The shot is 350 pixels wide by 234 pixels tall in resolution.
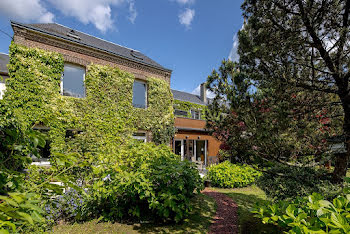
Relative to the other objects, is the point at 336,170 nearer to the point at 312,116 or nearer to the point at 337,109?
the point at 312,116

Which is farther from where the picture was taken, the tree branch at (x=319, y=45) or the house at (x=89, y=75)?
the house at (x=89, y=75)

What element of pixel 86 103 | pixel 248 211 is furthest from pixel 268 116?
pixel 86 103

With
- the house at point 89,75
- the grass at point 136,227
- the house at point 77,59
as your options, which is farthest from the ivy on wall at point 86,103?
the grass at point 136,227

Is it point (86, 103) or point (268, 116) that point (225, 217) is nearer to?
point (268, 116)

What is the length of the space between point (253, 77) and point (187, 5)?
33.3ft

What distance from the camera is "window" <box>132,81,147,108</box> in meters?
11.3

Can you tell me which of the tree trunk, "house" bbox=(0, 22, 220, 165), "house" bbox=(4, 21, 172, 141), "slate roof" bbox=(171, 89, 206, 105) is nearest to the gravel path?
the tree trunk

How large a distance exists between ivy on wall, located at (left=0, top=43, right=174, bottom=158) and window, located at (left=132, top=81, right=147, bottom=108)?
403 mm

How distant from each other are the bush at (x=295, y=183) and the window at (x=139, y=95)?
885cm

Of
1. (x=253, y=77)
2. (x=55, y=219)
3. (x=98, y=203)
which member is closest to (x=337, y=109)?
(x=253, y=77)

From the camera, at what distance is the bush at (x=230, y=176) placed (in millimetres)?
8079

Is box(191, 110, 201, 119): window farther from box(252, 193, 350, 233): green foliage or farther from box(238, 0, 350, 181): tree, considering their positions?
box(252, 193, 350, 233): green foliage

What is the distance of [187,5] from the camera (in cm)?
1135

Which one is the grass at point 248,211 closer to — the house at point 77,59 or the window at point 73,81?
the house at point 77,59
